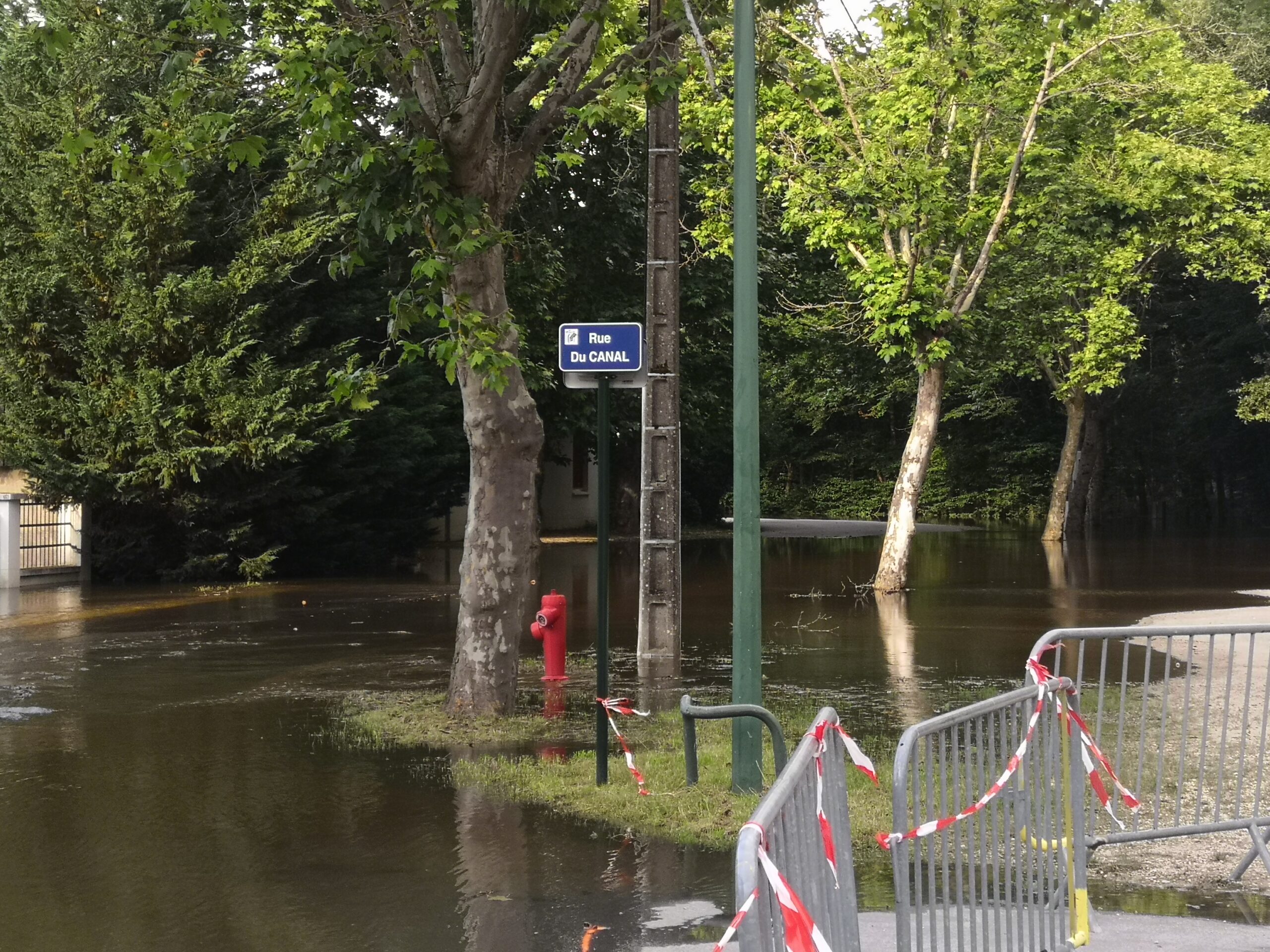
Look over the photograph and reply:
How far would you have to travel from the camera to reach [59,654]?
1571 cm

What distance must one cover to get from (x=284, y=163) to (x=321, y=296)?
2.51 m

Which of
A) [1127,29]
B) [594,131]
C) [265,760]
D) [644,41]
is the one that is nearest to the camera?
[265,760]

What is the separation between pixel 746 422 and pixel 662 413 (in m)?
5.78

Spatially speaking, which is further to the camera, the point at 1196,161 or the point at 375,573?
the point at 375,573

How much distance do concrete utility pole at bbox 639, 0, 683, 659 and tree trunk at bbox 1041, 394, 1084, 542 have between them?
2449 centimetres

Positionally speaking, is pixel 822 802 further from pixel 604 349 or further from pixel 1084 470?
pixel 1084 470

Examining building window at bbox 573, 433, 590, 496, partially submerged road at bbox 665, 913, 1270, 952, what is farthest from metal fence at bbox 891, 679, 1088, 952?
building window at bbox 573, 433, 590, 496

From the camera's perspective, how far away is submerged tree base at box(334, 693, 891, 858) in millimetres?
7879

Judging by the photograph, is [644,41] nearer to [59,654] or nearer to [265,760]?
[265,760]

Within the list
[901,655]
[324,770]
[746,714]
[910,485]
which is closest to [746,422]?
[746,714]

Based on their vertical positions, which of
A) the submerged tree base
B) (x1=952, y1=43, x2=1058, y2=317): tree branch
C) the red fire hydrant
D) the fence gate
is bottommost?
the submerged tree base

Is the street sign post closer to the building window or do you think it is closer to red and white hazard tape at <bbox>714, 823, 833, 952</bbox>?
red and white hazard tape at <bbox>714, 823, 833, 952</bbox>

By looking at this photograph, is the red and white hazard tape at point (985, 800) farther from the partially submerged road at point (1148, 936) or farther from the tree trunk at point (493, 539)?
the tree trunk at point (493, 539)

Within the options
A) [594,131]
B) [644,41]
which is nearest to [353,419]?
[594,131]
